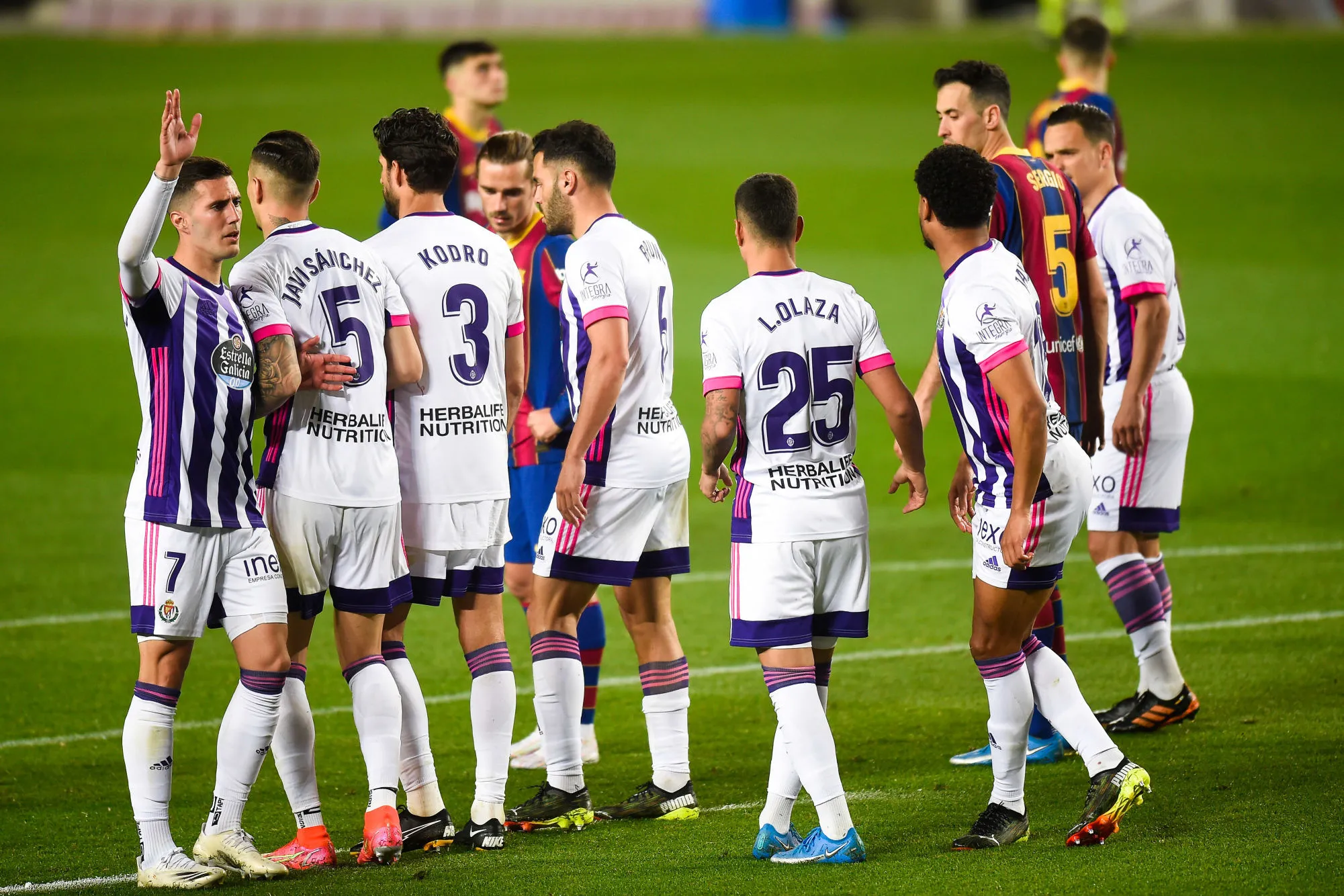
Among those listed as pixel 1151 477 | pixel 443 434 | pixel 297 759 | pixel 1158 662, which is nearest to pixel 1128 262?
pixel 1151 477

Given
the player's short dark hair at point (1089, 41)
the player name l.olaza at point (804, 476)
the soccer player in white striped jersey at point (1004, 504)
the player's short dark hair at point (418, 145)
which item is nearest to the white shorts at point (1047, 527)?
the soccer player in white striped jersey at point (1004, 504)

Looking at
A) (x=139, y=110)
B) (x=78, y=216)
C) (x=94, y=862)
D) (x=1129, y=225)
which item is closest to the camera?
(x=94, y=862)

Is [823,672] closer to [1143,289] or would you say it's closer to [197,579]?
[197,579]

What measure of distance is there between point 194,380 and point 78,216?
2010 centimetres

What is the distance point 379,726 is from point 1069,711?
7.45 ft

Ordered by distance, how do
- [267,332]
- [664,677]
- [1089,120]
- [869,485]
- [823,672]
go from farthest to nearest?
1. [869,485]
2. [1089,120]
3. [664,677]
4. [823,672]
5. [267,332]

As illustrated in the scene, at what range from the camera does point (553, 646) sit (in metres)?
5.87

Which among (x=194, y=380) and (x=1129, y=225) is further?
(x=1129, y=225)

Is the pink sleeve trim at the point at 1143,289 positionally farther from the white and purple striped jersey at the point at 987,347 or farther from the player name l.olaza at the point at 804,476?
the player name l.olaza at the point at 804,476

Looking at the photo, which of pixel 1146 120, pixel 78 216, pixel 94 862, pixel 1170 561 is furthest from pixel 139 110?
pixel 94 862

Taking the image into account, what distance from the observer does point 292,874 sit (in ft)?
16.8

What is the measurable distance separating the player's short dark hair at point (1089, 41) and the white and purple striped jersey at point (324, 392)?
574 cm

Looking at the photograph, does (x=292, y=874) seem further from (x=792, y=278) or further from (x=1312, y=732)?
(x=1312, y=732)

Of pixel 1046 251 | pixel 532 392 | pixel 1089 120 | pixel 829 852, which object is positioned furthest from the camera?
pixel 1089 120
